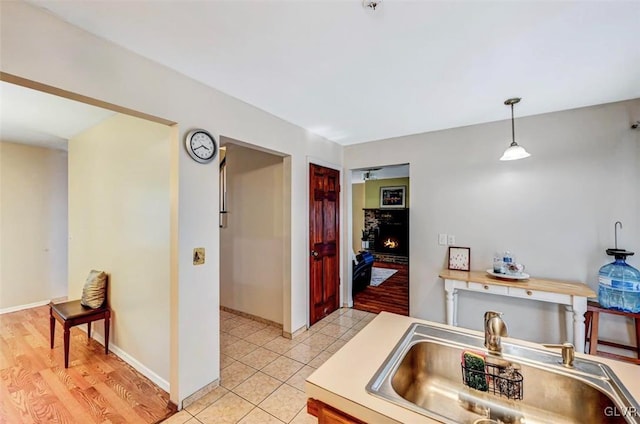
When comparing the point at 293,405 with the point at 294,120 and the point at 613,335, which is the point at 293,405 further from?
the point at 613,335

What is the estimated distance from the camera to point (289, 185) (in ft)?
9.95

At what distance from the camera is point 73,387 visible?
2197 mm

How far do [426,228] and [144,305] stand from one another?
3.22 m

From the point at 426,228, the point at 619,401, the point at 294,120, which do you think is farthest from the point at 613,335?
the point at 294,120

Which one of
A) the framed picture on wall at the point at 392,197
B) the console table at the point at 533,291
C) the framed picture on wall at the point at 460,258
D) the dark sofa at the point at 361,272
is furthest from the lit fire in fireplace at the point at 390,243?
the console table at the point at 533,291

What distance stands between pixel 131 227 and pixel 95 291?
879mm

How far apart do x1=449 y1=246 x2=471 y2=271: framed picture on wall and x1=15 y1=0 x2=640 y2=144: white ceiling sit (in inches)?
63.3

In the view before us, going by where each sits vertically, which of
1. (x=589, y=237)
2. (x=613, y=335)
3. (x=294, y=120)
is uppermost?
(x=294, y=120)

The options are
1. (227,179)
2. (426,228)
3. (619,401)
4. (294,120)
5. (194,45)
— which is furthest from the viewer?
(227,179)

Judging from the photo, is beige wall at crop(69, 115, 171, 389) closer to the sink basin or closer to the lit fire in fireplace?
the sink basin

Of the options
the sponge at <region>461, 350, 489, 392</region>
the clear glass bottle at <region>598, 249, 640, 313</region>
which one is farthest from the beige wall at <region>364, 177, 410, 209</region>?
the sponge at <region>461, 350, 489, 392</region>

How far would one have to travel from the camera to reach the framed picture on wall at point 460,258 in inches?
120

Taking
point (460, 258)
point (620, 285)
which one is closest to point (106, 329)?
point (460, 258)

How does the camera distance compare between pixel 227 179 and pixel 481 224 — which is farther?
pixel 227 179
